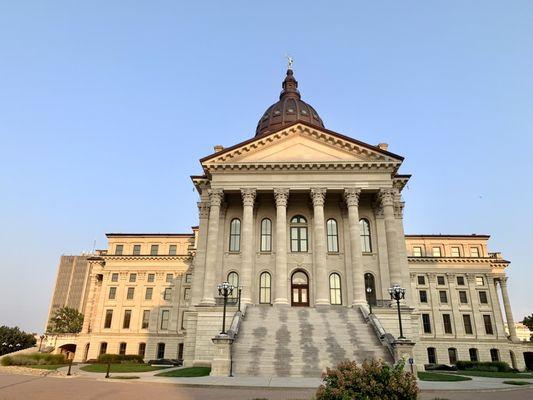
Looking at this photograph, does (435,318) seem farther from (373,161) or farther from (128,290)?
(128,290)

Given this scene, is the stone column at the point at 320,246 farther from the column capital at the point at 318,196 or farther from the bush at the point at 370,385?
the bush at the point at 370,385

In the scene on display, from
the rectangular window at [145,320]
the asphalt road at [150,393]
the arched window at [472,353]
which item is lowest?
the asphalt road at [150,393]

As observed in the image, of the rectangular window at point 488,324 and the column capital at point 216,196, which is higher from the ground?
the column capital at point 216,196

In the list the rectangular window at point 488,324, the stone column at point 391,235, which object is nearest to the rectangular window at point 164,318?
the stone column at point 391,235

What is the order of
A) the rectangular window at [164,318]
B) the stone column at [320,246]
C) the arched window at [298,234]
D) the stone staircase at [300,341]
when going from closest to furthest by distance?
1. the stone staircase at [300,341]
2. the stone column at [320,246]
3. the arched window at [298,234]
4. the rectangular window at [164,318]

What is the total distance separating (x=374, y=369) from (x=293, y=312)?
71.6 ft

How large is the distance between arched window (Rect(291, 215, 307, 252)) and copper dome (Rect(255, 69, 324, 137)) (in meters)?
20.9

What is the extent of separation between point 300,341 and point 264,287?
10557mm

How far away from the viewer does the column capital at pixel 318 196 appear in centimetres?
3447

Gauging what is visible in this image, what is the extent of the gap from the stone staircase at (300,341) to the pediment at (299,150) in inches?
511

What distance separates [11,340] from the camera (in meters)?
64.9

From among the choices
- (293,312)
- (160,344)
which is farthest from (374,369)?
(160,344)

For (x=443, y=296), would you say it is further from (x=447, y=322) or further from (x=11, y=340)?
(x=11, y=340)

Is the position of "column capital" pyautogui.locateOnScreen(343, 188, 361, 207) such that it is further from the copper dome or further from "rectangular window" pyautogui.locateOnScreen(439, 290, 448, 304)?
"rectangular window" pyautogui.locateOnScreen(439, 290, 448, 304)
